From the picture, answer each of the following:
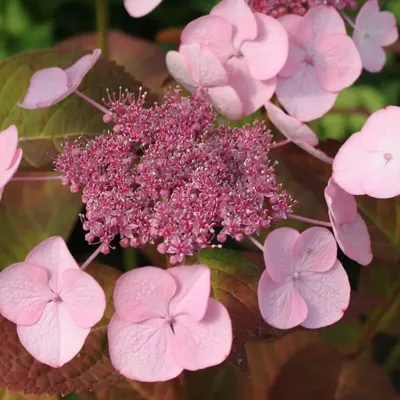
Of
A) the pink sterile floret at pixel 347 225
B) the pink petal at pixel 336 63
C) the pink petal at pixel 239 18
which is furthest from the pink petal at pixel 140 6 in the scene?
the pink sterile floret at pixel 347 225

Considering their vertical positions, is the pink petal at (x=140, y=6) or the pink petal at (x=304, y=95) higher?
the pink petal at (x=140, y=6)

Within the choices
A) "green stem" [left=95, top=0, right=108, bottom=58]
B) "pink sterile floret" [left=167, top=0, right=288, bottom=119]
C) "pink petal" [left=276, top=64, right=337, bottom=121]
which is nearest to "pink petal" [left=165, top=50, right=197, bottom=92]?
Answer: "pink sterile floret" [left=167, top=0, right=288, bottom=119]

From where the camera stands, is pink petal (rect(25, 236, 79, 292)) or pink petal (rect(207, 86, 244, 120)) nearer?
pink petal (rect(25, 236, 79, 292))

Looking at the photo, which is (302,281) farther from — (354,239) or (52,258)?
(52,258)

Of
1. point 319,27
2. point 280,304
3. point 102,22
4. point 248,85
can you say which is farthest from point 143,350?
point 102,22

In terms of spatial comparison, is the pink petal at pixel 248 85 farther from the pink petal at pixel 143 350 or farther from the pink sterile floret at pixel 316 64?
the pink petal at pixel 143 350

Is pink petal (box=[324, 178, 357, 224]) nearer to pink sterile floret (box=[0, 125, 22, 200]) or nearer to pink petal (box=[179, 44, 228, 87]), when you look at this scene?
pink petal (box=[179, 44, 228, 87])
